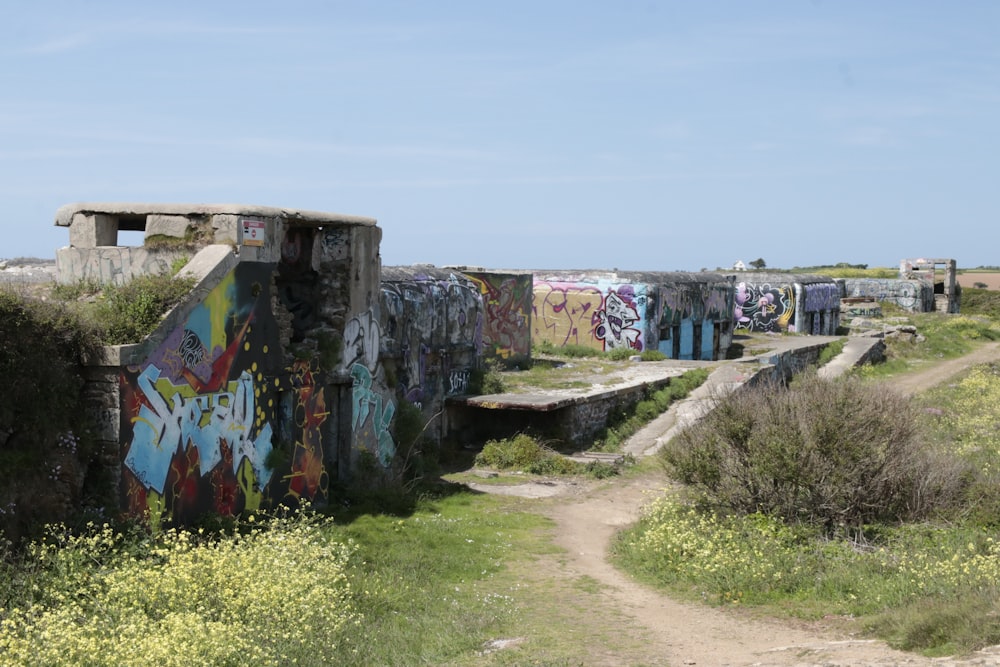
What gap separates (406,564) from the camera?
1052 cm

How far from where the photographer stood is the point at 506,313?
24906mm

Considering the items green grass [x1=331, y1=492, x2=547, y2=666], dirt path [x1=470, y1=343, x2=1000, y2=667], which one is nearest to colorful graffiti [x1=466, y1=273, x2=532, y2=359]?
green grass [x1=331, y1=492, x2=547, y2=666]

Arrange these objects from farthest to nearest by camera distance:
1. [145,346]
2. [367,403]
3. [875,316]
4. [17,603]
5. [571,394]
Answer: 1. [875,316]
2. [571,394]
3. [367,403]
4. [145,346]
5. [17,603]

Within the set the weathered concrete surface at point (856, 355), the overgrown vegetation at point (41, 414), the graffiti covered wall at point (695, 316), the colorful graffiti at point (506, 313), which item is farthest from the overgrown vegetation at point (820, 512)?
the graffiti covered wall at point (695, 316)

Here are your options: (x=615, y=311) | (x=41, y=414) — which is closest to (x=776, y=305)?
(x=615, y=311)

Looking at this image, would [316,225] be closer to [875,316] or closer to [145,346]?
[145,346]

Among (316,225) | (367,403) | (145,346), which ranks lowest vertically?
(367,403)

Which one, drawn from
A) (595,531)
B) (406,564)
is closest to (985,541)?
(595,531)

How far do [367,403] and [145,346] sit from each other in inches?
198

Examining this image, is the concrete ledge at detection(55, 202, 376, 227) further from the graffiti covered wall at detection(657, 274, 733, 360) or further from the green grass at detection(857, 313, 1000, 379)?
the green grass at detection(857, 313, 1000, 379)

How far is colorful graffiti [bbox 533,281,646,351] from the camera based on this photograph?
93.5 ft

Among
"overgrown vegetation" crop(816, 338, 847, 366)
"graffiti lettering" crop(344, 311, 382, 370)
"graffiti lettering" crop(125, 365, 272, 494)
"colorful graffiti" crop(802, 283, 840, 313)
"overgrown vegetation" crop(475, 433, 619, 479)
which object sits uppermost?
"colorful graffiti" crop(802, 283, 840, 313)

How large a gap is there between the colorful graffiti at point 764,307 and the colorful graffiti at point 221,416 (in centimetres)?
3101

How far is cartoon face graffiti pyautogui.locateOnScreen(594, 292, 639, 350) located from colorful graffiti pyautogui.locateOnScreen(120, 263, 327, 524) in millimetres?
16389
